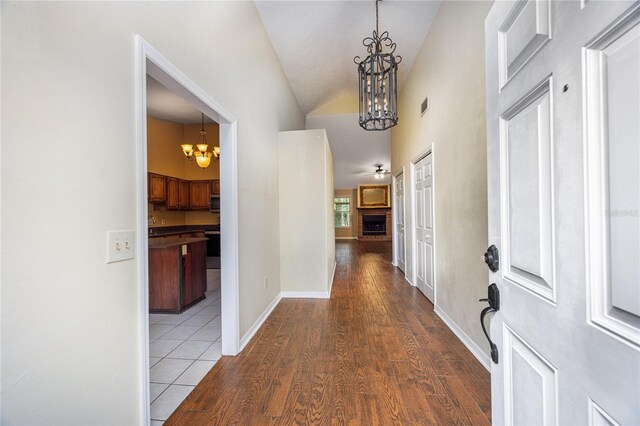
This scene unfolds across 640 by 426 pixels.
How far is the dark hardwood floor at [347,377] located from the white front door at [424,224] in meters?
0.62

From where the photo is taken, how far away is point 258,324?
282 centimetres

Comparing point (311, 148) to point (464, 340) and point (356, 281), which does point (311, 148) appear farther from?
point (464, 340)

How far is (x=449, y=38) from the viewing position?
2654 mm

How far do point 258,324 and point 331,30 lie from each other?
3688mm

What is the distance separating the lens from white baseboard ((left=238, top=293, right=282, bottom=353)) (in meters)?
2.42

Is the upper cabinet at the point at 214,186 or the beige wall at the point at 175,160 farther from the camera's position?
the upper cabinet at the point at 214,186

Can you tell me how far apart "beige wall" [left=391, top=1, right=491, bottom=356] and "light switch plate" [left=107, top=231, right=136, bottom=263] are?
2197 mm

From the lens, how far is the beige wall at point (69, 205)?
31.3 inches

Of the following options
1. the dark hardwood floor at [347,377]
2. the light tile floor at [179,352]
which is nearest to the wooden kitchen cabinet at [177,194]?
the light tile floor at [179,352]

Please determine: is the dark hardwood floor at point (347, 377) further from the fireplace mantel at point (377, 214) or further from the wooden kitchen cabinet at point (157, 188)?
the fireplace mantel at point (377, 214)

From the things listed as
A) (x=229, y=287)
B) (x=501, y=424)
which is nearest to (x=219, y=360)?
(x=229, y=287)

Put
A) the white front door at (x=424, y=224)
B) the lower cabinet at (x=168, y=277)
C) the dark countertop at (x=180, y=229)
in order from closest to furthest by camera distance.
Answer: the lower cabinet at (x=168, y=277), the white front door at (x=424, y=224), the dark countertop at (x=180, y=229)

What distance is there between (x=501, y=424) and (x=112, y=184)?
170 cm

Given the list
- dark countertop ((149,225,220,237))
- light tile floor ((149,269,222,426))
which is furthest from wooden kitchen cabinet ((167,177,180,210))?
light tile floor ((149,269,222,426))
